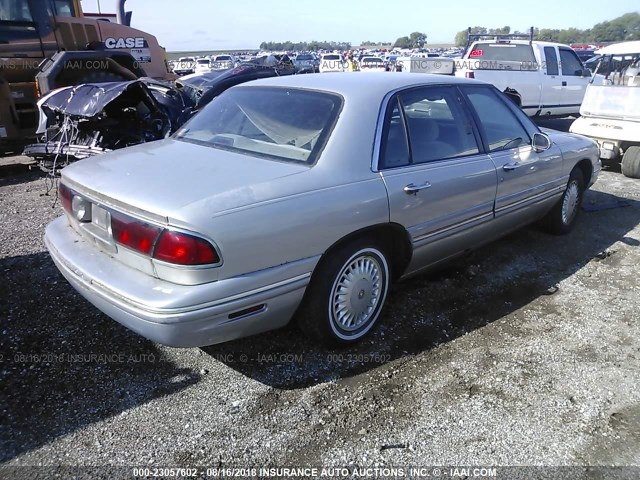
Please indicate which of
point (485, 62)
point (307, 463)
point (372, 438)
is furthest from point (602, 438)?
point (485, 62)

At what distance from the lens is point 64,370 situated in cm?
286

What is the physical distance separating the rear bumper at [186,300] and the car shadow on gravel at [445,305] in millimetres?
416

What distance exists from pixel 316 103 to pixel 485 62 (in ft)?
29.1

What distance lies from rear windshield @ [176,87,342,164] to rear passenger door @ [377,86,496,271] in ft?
1.34

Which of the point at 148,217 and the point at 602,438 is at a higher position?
the point at 148,217

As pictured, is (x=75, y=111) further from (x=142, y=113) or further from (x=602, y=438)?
(x=602, y=438)

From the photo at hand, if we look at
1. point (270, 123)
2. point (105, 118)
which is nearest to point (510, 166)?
point (270, 123)

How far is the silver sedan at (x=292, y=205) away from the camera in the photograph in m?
2.34

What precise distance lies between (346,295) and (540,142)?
2.34m

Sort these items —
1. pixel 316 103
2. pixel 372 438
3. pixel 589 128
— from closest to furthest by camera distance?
pixel 372 438, pixel 316 103, pixel 589 128

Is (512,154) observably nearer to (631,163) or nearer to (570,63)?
(631,163)

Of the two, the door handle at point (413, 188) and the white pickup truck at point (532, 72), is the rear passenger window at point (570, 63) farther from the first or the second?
the door handle at point (413, 188)

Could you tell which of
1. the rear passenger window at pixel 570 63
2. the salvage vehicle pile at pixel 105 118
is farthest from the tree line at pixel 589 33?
the salvage vehicle pile at pixel 105 118

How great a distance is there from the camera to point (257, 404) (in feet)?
8.68
